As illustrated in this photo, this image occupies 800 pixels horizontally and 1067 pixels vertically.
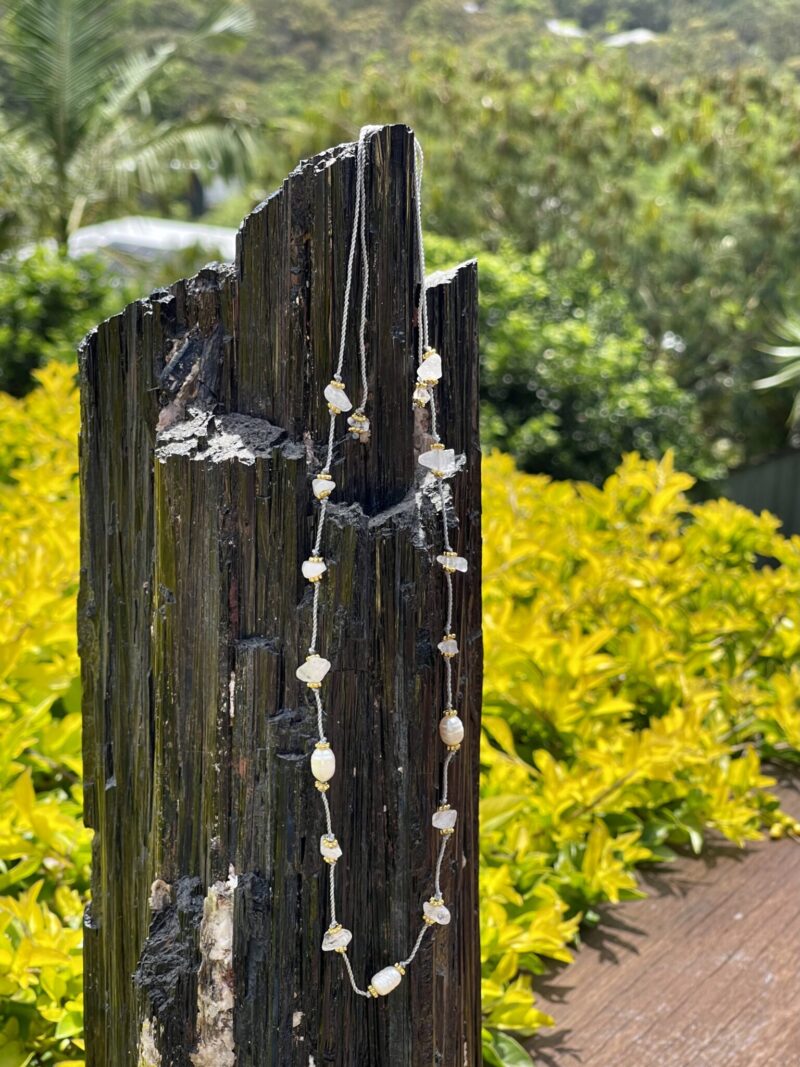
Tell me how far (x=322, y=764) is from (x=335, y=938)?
0.22 metres

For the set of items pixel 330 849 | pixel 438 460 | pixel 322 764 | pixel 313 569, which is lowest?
pixel 330 849

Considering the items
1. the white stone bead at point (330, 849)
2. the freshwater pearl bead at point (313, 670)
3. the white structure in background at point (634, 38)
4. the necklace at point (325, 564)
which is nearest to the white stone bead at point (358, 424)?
the necklace at point (325, 564)

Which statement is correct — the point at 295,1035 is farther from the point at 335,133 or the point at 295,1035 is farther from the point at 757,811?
the point at 335,133

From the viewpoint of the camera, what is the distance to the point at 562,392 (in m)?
6.11

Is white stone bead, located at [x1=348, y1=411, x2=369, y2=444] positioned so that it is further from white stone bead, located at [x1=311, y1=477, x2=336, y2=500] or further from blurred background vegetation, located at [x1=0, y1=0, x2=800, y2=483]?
blurred background vegetation, located at [x1=0, y1=0, x2=800, y2=483]

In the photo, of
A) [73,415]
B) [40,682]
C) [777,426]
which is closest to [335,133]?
[777,426]

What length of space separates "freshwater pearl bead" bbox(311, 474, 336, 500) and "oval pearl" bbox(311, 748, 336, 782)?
0.29m

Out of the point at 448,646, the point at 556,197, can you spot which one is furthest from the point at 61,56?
the point at 448,646

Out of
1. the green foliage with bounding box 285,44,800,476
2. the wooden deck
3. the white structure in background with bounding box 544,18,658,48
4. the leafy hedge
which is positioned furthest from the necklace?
the white structure in background with bounding box 544,18,658,48

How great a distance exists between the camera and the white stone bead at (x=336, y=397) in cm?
120

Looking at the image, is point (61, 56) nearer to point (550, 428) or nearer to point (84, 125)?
point (84, 125)

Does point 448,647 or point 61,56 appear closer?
point 448,647

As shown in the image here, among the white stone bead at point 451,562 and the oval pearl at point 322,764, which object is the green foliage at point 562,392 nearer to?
the white stone bead at point 451,562

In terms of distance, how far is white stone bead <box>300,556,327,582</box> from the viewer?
3.98 feet
